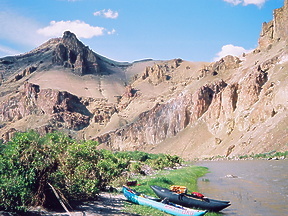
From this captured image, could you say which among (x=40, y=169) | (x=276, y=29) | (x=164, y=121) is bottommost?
(x=40, y=169)

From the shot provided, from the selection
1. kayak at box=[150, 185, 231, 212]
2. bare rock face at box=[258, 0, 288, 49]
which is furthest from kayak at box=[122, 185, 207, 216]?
bare rock face at box=[258, 0, 288, 49]

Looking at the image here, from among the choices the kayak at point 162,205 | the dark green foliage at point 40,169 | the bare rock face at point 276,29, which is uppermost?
the bare rock face at point 276,29

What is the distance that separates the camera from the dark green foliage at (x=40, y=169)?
555 inches

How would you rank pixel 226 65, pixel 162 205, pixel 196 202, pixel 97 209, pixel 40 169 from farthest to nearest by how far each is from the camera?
pixel 226 65, pixel 196 202, pixel 162 205, pixel 97 209, pixel 40 169

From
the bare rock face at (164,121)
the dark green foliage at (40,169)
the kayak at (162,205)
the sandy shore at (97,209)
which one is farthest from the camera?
the bare rock face at (164,121)

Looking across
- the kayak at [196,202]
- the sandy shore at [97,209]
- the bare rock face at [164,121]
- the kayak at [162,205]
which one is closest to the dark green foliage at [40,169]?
the sandy shore at [97,209]

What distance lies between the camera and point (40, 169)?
15086 millimetres

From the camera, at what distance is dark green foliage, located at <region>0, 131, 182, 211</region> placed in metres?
14.1

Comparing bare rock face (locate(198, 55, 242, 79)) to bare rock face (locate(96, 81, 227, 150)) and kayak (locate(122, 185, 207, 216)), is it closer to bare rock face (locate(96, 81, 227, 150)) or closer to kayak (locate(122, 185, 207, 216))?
bare rock face (locate(96, 81, 227, 150))

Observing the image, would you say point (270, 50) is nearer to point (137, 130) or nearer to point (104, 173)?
point (137, 130)

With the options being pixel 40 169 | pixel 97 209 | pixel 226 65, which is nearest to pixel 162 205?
pixel 97 209

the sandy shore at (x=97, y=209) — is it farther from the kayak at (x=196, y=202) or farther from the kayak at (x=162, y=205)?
the kayak at (x=196, y=202)

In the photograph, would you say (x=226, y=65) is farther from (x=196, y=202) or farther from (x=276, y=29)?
(x=196, y=202)

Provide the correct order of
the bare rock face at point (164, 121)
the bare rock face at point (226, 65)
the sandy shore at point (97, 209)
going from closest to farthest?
the sandy shore at point (97, 209) → the bare rock face at point (164, 121) → the bare rock face at point (226, 65)
